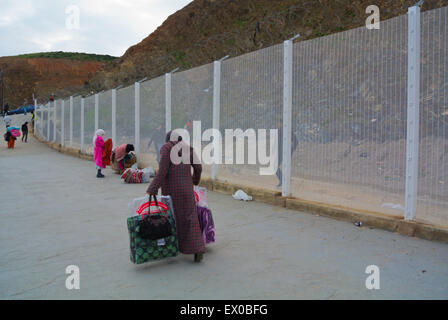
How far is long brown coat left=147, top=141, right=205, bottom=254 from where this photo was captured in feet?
12.9

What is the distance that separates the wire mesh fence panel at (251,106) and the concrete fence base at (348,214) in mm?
178

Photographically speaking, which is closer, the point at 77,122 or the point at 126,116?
the point at 126,116

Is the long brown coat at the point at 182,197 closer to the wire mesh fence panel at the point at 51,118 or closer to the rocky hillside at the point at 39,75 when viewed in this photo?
the wire mesh fence panel at the point at 51,118

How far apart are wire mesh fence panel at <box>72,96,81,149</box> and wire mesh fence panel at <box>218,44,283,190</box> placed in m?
11.9

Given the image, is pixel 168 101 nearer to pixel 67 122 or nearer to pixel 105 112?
pixel 105 112

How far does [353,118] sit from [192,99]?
185 inches

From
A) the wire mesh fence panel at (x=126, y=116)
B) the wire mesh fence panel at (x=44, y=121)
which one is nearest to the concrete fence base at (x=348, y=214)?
the wire mesh fence panel at (x=126, y=116)

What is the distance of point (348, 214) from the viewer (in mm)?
5449

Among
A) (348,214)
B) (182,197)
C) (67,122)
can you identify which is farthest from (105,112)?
(182,197)

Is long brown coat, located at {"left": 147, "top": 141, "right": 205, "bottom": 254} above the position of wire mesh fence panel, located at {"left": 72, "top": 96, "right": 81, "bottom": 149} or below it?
below

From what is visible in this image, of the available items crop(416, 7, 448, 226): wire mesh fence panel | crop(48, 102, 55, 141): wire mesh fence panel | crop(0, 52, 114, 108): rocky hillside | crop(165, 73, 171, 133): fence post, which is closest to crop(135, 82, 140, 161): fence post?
crop(165, 73, 171, 133): fence post

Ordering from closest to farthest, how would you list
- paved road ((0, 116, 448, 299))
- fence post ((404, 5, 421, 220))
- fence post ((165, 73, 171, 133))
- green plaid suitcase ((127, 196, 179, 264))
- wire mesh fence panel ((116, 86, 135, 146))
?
paved road ((0, 116, 448, 299)) < green plaid suitcase ((127, 196, 179, 264)) < fence post ((404, 5, 421, 220)) < fence post ((165, 73, 171, 133)) < wire mesh fence panel ((116, 86, 135, 146))

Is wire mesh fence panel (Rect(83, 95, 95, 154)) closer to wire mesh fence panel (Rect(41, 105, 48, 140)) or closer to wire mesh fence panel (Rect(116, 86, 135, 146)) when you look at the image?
wire mesh fence panel (Rect(116, 86, 135, 146))
